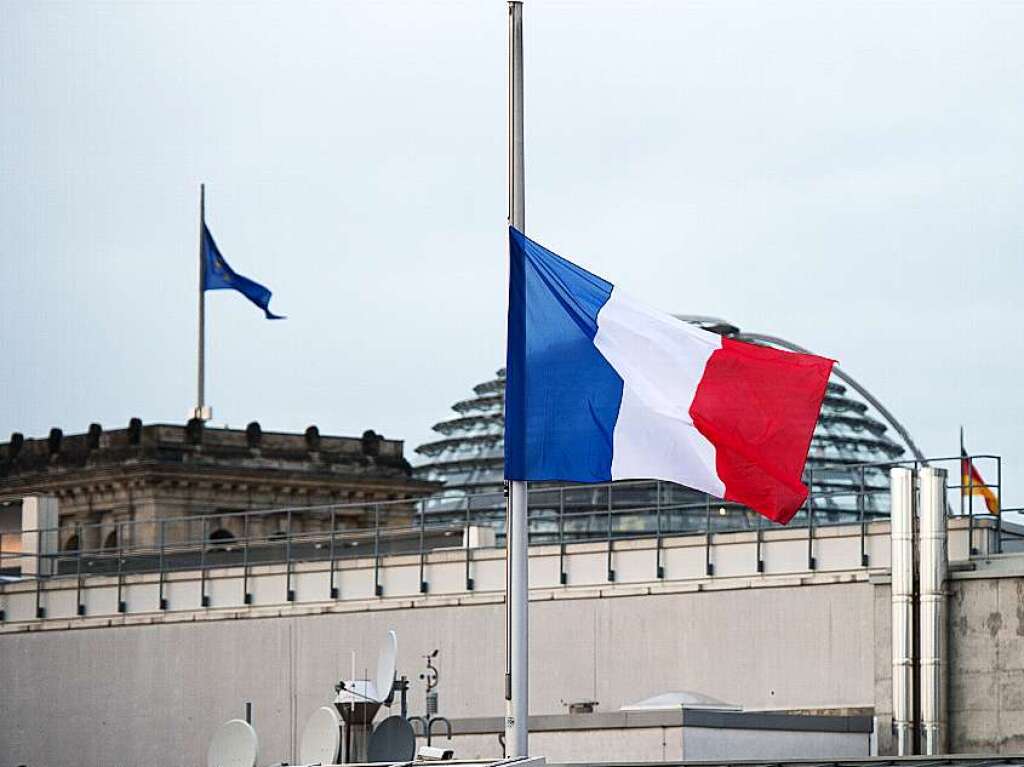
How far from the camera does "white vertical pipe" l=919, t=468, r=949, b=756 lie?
137 feet

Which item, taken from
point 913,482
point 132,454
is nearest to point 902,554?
point 913,482

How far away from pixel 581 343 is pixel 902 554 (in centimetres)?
1813

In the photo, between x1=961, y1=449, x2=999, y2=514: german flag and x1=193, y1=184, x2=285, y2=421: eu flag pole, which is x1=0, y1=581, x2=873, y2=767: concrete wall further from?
x1=193, y1=184, x2=285, y2=421: eu flag pole

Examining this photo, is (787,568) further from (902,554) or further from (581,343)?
(581,343)

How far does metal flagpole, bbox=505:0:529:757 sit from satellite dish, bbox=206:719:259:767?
6.67 meters

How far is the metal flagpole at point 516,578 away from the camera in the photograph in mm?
24453

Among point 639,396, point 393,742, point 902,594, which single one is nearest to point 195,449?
point 902,594

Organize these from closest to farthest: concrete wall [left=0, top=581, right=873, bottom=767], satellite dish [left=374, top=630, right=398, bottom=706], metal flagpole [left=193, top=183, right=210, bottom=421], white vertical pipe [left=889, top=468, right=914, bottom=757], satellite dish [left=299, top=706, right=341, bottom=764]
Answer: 1. satellite dish [left=299, top=706, right=341, bottom=764]
2. satellite dish [left=374, top=630, right=398, bottom=706]
3. white vertical pipe [left=889, top=468, right=914, bottom=757]
4. concrete wall [left=0, top=581, right=873, bottom=767]
5. metal flagpole [left=193, top=183, right=210, bottom=421]

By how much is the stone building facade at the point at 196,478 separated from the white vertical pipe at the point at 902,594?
60.3 meters

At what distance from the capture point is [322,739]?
3238cm

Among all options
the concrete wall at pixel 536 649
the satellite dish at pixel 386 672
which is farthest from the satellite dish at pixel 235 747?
the concrete wall at pixel 536 649

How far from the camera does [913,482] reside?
42.1m

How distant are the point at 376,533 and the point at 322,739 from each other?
19993 mm

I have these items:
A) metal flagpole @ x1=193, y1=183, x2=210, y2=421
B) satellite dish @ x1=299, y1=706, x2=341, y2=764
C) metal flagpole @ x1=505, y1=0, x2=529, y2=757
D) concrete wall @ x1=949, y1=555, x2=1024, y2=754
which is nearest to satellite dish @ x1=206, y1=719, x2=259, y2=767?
satellite dish @ x1=299, y1=706, x2=341, y2=764
